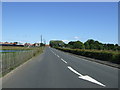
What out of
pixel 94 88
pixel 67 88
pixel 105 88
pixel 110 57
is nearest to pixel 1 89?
pixel 67 88

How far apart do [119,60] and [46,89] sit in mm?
15007

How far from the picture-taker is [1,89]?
287 inches

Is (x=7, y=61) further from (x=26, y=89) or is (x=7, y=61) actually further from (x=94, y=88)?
(x=94, y=88)

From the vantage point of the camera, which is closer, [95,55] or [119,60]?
[119,60]

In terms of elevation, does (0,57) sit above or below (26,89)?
above

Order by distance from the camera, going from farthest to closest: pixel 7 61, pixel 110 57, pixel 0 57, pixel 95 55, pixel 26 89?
pixel 95 55 < pixel 110 57 < pixel 7 61 < pixel 0 57 < pixel 26 89

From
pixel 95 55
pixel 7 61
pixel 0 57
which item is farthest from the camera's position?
pixel 95 55

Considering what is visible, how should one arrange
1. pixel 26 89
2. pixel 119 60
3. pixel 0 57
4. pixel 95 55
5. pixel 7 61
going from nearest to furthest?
1. pixel 26 89
2. pixel 0 57
3. pixel 7 61
4. pixel 119 60
5. pixel 95 55

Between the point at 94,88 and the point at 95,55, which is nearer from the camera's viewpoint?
the point at 94,88

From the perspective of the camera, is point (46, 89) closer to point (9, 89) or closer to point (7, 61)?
point (9, 89)

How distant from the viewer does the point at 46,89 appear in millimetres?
7102

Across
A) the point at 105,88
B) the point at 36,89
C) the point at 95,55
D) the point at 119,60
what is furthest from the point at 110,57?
the point at 36,89

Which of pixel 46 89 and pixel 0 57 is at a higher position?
pixel 0 57

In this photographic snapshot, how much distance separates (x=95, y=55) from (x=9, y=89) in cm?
2370
